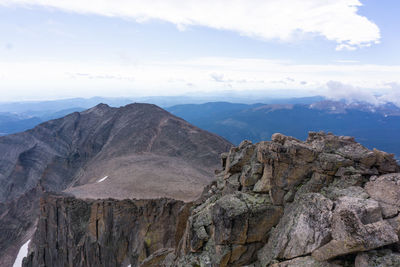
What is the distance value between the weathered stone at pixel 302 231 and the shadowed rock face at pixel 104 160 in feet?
133

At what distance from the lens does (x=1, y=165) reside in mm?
118812

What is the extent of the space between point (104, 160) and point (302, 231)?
295 feet

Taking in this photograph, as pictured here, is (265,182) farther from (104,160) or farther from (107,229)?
(104,160)

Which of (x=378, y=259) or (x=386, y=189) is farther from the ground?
(x=386, y=189)

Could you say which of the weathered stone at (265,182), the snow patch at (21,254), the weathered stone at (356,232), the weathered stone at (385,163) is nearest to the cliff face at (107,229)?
the snow patch at (21,254)

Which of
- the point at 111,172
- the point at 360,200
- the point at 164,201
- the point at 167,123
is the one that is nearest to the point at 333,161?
the point at 360,200

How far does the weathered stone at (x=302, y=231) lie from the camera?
38.2 feet

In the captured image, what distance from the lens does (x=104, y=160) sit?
304 feet

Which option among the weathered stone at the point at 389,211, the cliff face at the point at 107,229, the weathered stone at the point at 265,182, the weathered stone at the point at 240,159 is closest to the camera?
the weathered stone at the point at 389,211

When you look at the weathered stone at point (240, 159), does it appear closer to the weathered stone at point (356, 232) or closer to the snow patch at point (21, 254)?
the weathered stone at point (356, 232)

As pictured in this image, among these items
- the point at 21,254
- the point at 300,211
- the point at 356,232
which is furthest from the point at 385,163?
the point at 21,254

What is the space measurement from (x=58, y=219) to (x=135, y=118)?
237ft

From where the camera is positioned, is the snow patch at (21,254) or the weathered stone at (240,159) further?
the snow patch at (21,254)

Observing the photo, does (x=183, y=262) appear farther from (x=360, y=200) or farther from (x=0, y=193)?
(x=0, y=193)
